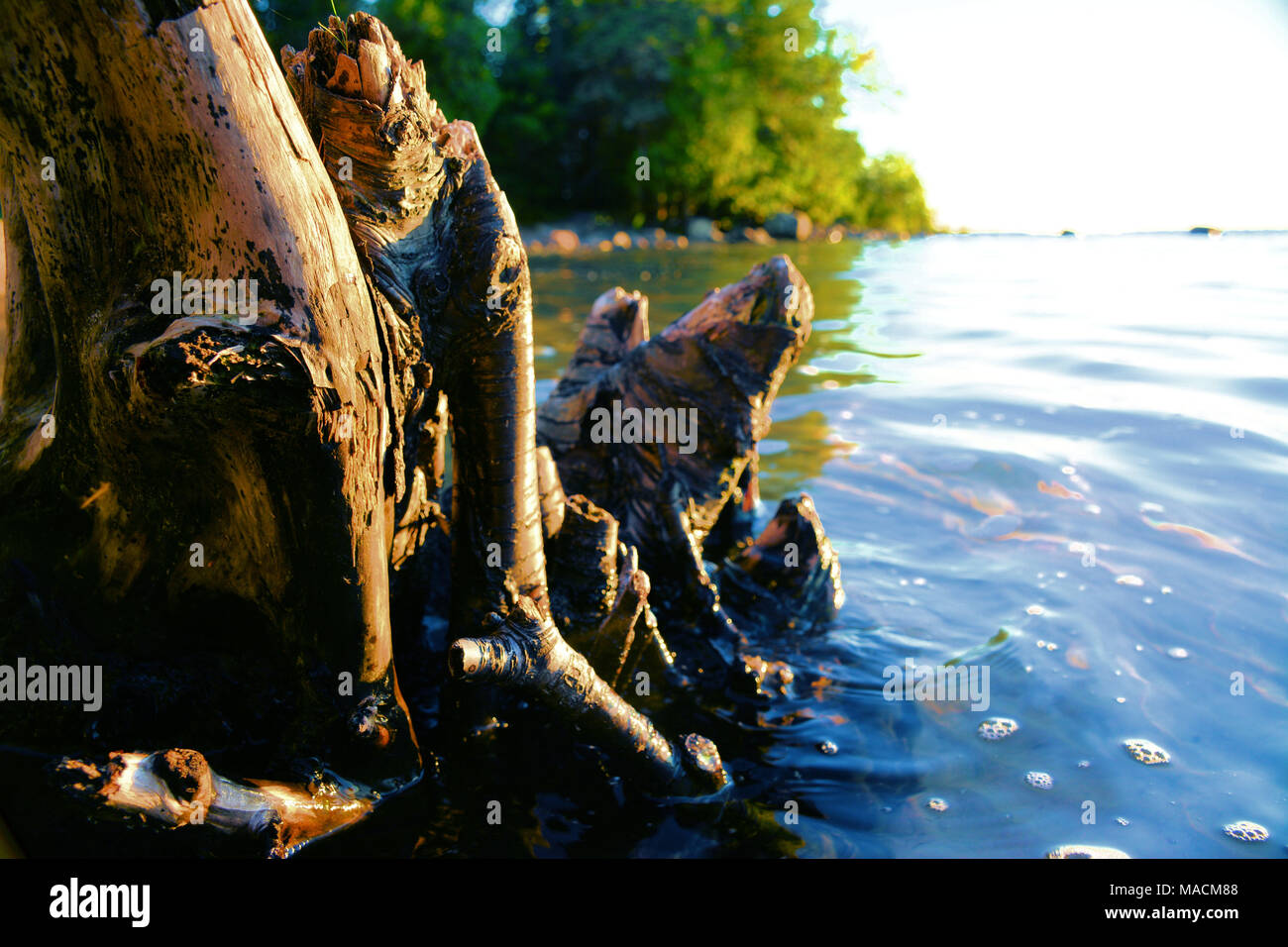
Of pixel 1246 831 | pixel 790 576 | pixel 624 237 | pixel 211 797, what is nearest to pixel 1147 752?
pixel 1246 831

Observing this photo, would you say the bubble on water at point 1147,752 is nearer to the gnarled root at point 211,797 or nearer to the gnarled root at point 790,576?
the gnarled root at point 790,576

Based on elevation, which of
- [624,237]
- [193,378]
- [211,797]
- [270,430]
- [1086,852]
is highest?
[624,237]

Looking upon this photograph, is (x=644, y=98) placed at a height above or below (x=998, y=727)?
above

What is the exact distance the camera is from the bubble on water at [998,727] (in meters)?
3.62

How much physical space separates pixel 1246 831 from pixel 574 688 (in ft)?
8.12

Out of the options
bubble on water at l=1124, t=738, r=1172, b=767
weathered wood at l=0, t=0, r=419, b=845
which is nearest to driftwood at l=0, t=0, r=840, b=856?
weathered wood at l=0, t=0, r=419, b=845

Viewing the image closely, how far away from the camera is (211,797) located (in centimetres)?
212

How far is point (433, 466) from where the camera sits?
3.37 metres

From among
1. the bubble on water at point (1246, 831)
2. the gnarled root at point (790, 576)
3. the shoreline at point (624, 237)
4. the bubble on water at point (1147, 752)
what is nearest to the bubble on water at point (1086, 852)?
the bubble on water at point (1246, 831)

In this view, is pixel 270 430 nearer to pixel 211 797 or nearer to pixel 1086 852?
pixel 211 797
